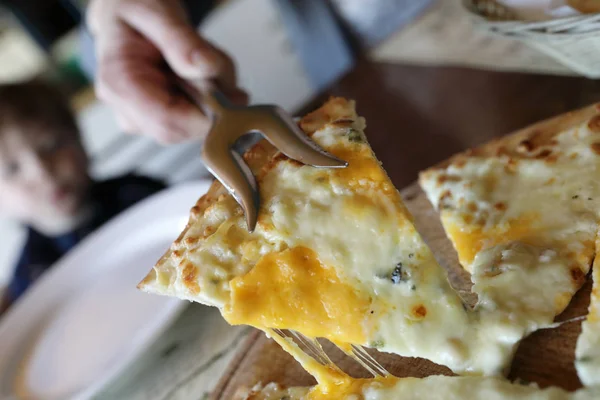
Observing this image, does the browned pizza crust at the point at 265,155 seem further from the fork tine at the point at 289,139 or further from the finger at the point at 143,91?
the finger at the point at 143,91

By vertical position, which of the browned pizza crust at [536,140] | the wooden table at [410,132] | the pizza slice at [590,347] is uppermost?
the pizza slice at [590,347]

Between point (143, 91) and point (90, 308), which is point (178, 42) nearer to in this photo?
point (143, 91)

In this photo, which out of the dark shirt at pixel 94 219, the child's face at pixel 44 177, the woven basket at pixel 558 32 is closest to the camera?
the woven basket at pixel 558 32

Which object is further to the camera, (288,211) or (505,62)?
(505,62)

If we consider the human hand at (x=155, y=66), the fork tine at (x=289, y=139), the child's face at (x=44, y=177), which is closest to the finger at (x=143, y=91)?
the human hand at (x=155, y=66)

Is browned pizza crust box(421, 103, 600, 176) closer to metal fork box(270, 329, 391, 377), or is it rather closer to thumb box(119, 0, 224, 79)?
metal fork box(270, 329, 391, 377)

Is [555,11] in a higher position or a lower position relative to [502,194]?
higher

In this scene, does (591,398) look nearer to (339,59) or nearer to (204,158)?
(204,158)

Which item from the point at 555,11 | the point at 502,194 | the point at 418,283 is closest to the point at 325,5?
the point at 555,11
